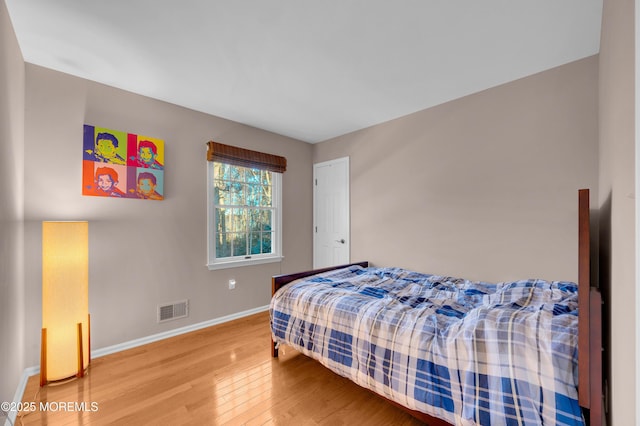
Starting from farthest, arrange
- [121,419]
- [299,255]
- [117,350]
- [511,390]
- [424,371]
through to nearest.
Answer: [299,255] < [117,350] < [121,419] < [424,371] < [511,390]

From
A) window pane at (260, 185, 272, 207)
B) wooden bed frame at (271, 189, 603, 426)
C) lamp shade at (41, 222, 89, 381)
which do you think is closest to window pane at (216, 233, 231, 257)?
window pane at (260, 185, 272, 207)

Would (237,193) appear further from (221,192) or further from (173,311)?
(173,311)

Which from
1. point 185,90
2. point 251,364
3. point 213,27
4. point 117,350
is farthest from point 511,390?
point 185,90

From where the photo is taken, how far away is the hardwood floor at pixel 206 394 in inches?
68.9

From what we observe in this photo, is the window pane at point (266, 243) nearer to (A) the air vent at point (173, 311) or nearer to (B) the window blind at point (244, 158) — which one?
(B) the window blind at point (244, 158)

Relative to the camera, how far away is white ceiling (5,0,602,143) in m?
1.71

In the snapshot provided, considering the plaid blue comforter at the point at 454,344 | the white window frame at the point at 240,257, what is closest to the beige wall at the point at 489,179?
the plaid blue comforter at the point at 454,344

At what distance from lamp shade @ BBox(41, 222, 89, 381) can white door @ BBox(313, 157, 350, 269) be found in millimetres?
2888

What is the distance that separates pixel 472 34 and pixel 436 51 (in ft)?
0.85

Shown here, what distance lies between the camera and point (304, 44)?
2037mm

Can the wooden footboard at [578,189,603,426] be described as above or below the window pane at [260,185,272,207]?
below

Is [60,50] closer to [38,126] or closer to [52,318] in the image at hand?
[38,126]

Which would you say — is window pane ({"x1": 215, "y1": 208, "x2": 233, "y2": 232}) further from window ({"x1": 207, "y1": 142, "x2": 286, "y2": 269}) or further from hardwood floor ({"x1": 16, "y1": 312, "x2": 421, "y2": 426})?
hardwood floor ({"x1": 16, "y1": 312, "x2": 421, "y2": 426})

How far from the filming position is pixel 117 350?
8.63 feet
